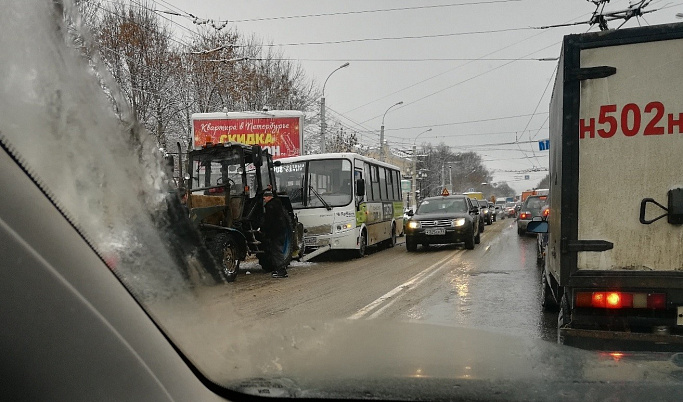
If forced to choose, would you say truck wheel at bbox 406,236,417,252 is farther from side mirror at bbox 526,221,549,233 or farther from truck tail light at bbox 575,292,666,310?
truck tail light at bbox 575,292,666,310

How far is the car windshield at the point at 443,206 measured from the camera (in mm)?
16906

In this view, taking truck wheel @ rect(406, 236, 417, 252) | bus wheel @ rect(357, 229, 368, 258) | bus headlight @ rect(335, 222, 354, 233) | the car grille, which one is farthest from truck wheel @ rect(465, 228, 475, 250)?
bus headlight @ rect(335, 222, 354, 233)

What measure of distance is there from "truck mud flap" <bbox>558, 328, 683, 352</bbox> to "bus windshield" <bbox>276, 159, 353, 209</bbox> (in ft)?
34.4

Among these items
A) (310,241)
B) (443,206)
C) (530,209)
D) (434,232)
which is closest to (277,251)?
(310,241)

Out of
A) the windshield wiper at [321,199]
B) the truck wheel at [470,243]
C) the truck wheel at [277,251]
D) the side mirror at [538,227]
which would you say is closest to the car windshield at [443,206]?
the truck wheel at [470,243]

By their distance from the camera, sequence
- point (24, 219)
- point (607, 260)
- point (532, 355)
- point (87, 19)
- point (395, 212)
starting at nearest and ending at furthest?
point (24, 219) < point (87, 19) < point (532, 355) < point (607, 260) < point (395, 212)

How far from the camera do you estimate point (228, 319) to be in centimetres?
248

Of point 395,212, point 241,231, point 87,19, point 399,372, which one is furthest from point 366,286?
point 395,212

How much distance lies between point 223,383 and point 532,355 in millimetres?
1604

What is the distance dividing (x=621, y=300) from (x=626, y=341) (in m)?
0.29

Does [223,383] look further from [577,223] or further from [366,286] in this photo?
[366,286]

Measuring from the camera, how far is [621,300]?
13.0 feet

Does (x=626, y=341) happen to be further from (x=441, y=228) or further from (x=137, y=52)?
(x=441, y=228)

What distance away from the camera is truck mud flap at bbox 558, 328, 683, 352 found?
365 centimetres
